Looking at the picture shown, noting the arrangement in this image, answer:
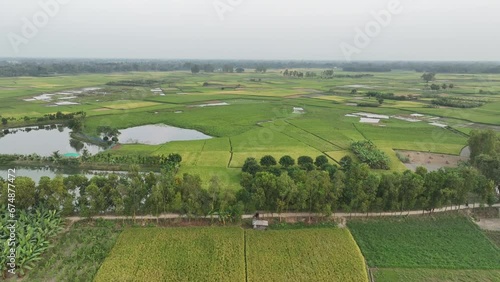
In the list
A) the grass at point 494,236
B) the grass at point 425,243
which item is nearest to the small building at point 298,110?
the grass at point 425,243

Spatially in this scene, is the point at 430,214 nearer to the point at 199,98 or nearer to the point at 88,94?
the point at 199,98

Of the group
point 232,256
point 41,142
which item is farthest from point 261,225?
point 41,142

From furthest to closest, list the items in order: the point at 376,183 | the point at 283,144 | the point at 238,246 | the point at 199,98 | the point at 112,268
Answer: the point at 199,98 → the point at 283,144 → the point at 376,183 → the point at 238,246 → the point at 112,268

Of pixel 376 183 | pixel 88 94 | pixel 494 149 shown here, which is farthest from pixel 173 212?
pixel 88 94

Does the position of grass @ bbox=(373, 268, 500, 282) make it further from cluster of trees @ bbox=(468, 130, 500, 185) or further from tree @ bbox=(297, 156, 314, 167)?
tree @ bbox=(297, 156, 314, 167)

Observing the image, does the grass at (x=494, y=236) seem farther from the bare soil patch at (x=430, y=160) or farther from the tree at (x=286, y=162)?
the tree at (x=286, y=162)

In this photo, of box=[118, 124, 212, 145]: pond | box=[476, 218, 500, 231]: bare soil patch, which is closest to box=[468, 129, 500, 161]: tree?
box=[476, 218, 500, 231]: bare soil patch

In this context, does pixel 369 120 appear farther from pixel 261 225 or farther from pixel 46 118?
pixel 46 118

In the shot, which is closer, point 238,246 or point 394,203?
point 238,246
